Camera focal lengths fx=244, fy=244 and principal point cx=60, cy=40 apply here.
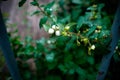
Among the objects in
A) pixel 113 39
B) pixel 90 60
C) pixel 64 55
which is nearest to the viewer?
pixel 113 39

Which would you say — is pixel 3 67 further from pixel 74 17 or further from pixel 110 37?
pixel 110 37

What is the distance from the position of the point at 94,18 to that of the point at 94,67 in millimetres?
462

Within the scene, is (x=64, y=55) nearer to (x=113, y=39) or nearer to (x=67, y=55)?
(x=67, y=55)

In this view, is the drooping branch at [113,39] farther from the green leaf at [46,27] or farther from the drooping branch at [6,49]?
the drooping branch at [6,49]

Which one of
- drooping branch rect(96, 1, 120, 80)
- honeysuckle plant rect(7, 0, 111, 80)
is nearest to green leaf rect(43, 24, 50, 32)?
honeysuckle plant rect(7, 0, 111, 80)

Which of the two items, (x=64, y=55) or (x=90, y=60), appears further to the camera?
(x=64, y=55)

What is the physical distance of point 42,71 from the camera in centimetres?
202

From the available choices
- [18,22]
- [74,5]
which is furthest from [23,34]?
[74,5]

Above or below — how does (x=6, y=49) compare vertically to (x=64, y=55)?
above

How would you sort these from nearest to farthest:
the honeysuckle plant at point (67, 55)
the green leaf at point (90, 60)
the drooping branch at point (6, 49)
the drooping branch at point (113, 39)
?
Result: the drooping branch at point (113, 39) < the drooping branch at point (6, 49) < the honeysuckle plant at point (67, 55) < the green leaf at point (90, 60)

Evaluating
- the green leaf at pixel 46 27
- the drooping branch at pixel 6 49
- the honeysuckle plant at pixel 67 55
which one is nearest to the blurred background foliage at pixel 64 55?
the honeysuckle plant at pixel 67 55

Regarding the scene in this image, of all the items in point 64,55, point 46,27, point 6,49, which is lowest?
point 64,55

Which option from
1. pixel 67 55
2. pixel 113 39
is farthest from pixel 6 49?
pixel 67 55

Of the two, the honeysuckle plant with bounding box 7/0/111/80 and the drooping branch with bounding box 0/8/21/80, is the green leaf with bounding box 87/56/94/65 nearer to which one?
the honeysuckle plant with bounding box 7/0/111/80
